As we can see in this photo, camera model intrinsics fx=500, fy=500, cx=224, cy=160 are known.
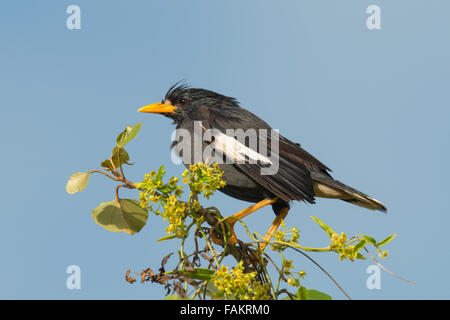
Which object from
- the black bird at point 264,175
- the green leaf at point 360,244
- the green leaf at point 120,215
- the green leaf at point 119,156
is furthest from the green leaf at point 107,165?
the green leaf at point 360,244

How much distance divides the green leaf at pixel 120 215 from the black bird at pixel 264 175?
3.77 ft

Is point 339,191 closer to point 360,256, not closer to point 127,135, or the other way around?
point 360,256

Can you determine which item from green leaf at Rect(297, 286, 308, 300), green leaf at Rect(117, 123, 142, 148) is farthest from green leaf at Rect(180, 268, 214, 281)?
green leaf at Rect(117, 123, 142, 148)

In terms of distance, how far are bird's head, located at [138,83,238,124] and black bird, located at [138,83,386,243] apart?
15 mm

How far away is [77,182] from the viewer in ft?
11.7

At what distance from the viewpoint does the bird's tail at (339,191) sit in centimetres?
550

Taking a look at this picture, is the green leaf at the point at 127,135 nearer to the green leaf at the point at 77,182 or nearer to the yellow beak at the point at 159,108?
the green leaf at the point at 77,182

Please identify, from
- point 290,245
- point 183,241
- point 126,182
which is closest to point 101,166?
point 126,182

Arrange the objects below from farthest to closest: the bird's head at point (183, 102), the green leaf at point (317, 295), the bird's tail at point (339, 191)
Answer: the bird's head at point (183, 102)
the bird's tail at point (339, 191)
the green leaf at point (317, 295)

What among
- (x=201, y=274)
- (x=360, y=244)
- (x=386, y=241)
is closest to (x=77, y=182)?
(x=201, y=274)

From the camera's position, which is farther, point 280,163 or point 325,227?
point 280,163

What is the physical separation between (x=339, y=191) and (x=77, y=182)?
3.09 m

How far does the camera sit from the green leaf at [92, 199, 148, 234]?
3625 mm

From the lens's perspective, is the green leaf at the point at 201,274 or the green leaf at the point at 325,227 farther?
the green leaf at the point at 201,274
